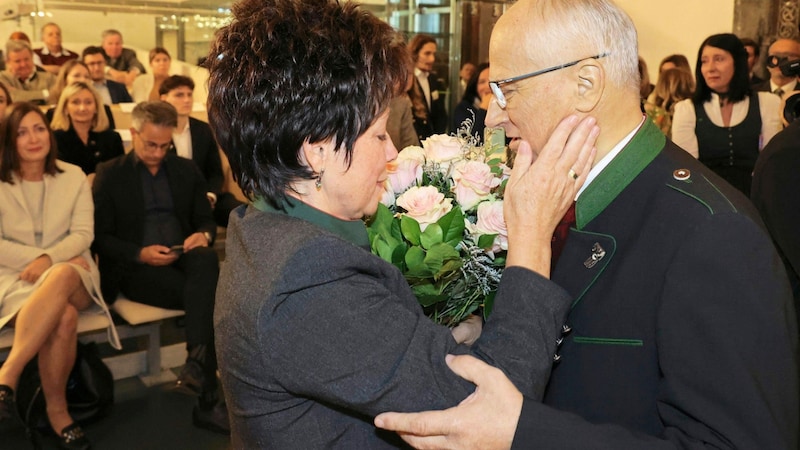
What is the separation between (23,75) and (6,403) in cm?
400

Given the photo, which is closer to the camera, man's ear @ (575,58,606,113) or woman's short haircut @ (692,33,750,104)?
man's ear @ (575,58,606,113)

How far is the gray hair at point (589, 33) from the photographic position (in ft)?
4.69

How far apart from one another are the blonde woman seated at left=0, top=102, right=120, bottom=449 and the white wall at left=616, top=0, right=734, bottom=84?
6599 millimetres

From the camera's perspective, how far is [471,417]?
4.02 feet

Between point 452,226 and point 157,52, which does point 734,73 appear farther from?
point 157,52

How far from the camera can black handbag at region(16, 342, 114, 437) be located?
159 inches

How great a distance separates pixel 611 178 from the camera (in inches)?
55.9

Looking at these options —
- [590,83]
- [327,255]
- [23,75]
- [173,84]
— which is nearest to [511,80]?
[590,83]

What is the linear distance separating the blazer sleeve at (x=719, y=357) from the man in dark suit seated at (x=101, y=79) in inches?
255

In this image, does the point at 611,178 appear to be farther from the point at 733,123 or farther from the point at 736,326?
the point at 733,123

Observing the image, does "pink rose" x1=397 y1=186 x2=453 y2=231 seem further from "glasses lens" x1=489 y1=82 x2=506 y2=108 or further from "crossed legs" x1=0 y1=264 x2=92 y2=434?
"crossed legs" x1=0 y1=264 x2=92 y2=434

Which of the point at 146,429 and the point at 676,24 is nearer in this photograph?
the point at 146,429

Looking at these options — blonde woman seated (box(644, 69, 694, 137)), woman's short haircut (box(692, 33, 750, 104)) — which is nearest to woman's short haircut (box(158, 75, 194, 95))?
woman's short haircut (box(692, 33, 750, 104))

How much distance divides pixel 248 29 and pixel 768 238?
0.90 metres
